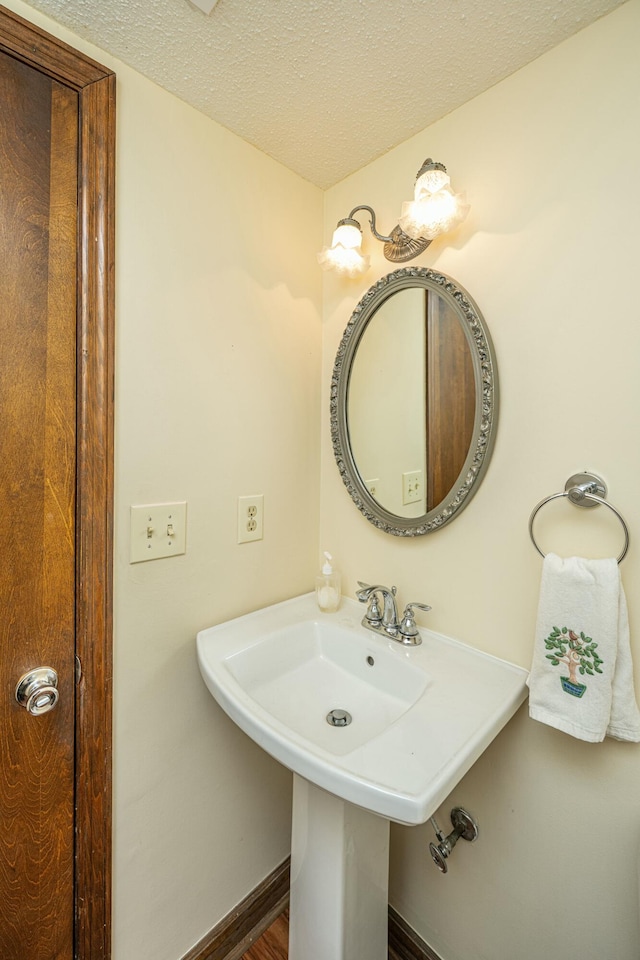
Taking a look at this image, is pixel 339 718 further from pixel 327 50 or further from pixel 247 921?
pixel 327 50

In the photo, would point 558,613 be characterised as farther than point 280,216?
No

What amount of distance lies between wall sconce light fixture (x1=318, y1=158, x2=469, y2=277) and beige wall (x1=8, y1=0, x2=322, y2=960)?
8.5 inches

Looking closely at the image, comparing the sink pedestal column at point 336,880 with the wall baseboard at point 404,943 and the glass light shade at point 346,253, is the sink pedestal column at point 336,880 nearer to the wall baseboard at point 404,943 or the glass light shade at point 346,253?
the wall baseboard at point 404,943

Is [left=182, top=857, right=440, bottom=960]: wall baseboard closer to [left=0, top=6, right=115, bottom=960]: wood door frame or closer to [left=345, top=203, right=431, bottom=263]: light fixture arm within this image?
[left=0, top=6, right=115, bottom=960]: wood door frame

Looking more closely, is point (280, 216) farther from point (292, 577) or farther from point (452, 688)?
point (452, 688)

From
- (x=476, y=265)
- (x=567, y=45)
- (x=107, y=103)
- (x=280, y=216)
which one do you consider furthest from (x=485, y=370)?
(x=107, y=103)

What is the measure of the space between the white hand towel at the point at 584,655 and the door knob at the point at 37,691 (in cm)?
97

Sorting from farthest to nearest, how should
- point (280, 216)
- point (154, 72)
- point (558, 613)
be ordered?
point (280, 216)
point (154, 72)
point (558, 613)

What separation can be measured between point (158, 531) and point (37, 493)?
26 centimetres

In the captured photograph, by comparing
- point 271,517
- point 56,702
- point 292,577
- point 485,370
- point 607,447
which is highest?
point 485,370

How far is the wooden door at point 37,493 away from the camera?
77 cm

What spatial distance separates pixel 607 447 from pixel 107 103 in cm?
126

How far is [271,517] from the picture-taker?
1212 mm

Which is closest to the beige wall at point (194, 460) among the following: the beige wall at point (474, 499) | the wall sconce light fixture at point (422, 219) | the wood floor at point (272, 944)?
the beige wall at point (474, 499)
